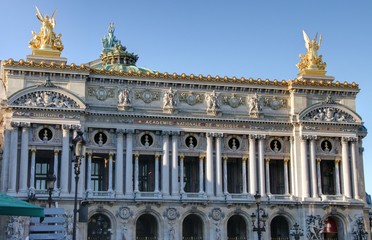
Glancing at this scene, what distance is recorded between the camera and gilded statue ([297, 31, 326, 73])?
65.2m

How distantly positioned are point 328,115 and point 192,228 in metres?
17.0

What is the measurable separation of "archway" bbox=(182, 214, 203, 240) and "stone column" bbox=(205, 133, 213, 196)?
2.70m

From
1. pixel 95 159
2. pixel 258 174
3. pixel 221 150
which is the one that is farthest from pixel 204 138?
pixel 95 159

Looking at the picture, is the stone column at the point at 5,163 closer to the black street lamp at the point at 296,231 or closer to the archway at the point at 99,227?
the archway at the point at 99,227

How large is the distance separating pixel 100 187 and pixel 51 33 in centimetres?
1452

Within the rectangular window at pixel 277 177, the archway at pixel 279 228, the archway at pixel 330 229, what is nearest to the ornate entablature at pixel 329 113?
the rectangular window at pixel 277 177

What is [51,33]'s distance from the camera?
58969 millimetres

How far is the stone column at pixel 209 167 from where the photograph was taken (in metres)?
59.2

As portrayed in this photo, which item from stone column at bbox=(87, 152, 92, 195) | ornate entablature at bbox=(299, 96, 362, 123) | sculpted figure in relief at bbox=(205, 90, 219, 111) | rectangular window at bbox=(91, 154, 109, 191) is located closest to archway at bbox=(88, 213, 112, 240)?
stone column at bbox=(87, 152, 92, 195)

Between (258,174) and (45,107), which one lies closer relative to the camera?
(45,107)

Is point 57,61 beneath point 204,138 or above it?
above

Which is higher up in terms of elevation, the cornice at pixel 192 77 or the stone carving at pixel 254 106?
the cornice at pixel 192 77

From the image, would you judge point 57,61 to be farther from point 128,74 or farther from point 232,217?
point 232,217

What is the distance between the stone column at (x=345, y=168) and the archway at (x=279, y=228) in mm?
6370
